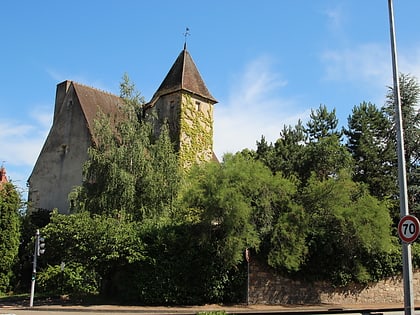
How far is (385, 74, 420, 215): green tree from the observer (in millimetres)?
33312

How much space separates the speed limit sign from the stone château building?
2391 cm

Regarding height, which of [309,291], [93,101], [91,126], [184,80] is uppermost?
[184,80]

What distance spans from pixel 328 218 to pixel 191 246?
6.78 meters

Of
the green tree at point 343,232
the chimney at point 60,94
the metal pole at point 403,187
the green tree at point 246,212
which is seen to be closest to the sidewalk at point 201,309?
the green tree at point 343,232

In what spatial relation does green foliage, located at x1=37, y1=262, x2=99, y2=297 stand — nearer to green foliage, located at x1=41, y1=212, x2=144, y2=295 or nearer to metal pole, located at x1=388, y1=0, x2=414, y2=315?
green foliage, located at x1=41, y1=212, x2=144, y2=295

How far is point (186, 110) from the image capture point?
34.0 meters

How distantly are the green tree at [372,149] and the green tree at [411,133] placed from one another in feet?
3.72

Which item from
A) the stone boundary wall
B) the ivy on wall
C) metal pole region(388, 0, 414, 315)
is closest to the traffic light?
the stone boundary wall

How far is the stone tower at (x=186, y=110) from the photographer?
109 ft

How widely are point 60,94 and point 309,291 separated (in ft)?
87.0

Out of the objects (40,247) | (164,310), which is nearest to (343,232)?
(164,310)

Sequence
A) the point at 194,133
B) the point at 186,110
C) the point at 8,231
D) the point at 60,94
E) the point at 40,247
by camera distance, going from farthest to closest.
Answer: the point at 60,94 → the point at 194,133 → the point at 186,110 → the point at 8,231 → the point at 40,247

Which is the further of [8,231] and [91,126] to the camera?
[91,126]

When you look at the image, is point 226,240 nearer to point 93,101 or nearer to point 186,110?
point 186,110
